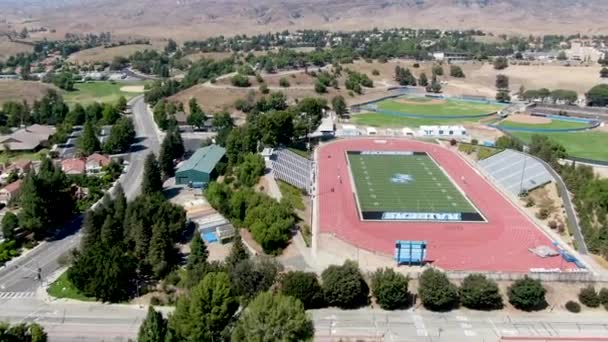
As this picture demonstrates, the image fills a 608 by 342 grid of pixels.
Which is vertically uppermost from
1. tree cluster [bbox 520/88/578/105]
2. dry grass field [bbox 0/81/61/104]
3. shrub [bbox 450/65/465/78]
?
shrub [bbox 450/65/465/78]

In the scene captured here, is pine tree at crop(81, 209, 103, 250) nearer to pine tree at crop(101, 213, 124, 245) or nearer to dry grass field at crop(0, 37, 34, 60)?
pine tree at crop(101, 213, 124, 245)

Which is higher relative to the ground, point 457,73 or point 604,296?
point 457,73

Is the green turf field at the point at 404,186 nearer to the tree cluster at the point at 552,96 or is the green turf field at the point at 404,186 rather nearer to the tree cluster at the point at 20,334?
the tree cluster at the point at 20,334

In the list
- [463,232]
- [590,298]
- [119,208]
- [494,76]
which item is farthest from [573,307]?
[494,76]

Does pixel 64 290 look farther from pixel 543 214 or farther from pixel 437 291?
pixel 543 214

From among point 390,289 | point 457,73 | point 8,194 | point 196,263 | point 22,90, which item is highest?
point 457,73

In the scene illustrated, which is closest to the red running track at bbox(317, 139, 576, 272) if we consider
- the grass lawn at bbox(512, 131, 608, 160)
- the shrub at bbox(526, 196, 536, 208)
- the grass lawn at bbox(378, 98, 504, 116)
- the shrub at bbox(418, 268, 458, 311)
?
the shrub at bbox(526, 196, 536, 208)
